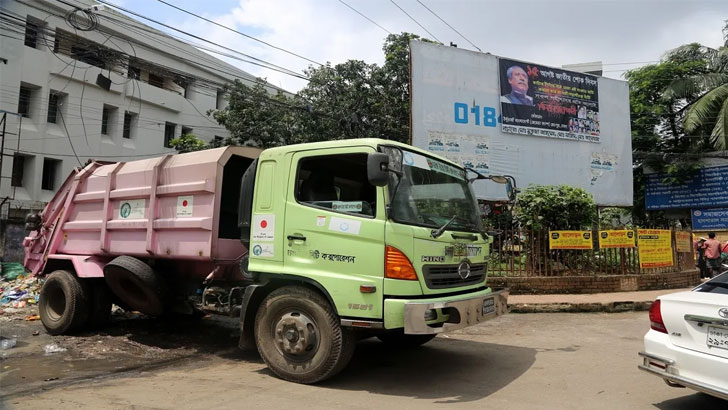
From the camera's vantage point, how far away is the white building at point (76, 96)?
16875 mm

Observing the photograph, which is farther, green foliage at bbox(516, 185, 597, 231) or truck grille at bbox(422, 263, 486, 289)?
green foliage at bbox(516, 185, 597, 231)

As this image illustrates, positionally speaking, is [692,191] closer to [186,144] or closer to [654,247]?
[654,247]

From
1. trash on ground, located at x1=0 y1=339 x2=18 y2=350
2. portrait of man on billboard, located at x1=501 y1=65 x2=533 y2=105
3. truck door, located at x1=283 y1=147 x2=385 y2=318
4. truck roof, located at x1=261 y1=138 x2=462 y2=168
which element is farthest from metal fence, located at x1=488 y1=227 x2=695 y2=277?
trash on ground, located at x1=0 y1=339 x2=18 y2=350

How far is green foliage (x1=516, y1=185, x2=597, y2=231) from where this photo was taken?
443 inches

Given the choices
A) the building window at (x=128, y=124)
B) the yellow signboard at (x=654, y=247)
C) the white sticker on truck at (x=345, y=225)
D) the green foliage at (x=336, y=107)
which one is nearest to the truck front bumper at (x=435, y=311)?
the white sticker on truck at (x=345, y=225)

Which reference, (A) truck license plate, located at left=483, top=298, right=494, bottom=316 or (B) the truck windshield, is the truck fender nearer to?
(B) the truck windshield

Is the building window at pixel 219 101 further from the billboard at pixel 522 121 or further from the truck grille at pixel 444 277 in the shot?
the truck grille at pixel 444 277

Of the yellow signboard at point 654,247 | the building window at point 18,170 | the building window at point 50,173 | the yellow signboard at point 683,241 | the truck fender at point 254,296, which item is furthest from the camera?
the building window at point 50,173

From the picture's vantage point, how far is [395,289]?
4.31 m

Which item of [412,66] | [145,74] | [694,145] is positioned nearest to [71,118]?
[145,74]

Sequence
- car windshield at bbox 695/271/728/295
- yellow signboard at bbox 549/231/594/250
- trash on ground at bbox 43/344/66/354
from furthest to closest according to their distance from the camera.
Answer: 1. yellow signboard at bbox 549/231/594/250
2. trash on ground at bbox 43/344/66/354
3. car windshield at bbox 695/271/728/295

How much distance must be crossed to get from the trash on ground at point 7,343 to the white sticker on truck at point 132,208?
223cm

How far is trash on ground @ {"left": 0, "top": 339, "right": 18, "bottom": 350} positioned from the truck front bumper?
5.39m

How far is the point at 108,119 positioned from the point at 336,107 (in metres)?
9.76
